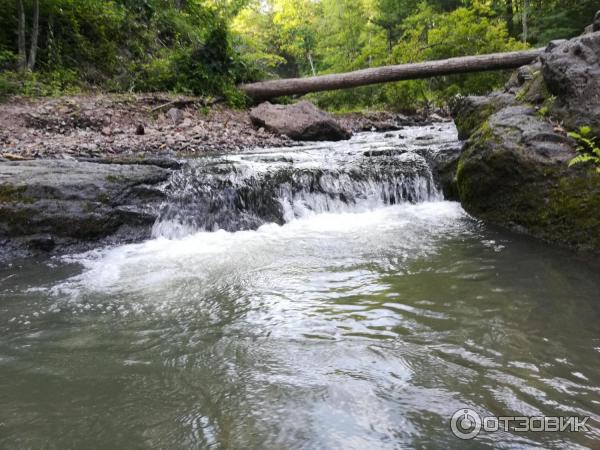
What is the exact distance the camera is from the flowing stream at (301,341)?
1754 mm

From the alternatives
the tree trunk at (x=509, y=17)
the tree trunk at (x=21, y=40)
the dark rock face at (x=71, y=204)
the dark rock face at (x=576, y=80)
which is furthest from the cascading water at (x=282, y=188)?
the tree trunk at (x=509, y=17)

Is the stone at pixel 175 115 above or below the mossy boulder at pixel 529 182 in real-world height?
above

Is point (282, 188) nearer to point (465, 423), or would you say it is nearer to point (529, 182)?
point (529, 182)

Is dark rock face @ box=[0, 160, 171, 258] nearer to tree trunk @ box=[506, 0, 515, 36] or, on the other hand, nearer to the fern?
the fern

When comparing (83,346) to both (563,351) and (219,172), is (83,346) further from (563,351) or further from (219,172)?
(219,172)

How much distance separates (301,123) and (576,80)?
6370 mm

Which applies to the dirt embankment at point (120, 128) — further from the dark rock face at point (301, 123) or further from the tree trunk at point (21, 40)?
the tree trunk at point (21, 40)

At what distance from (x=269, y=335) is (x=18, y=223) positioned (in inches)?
133

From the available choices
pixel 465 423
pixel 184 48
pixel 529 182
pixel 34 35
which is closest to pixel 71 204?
pixel 465 423

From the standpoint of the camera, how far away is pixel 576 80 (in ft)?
16.0

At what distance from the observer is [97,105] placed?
9.63m

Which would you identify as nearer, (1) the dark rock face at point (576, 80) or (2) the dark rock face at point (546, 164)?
(2) the dark rock face at point (546, 164)

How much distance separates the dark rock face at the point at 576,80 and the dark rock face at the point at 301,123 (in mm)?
5519

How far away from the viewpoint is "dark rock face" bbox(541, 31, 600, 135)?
4633 mm
